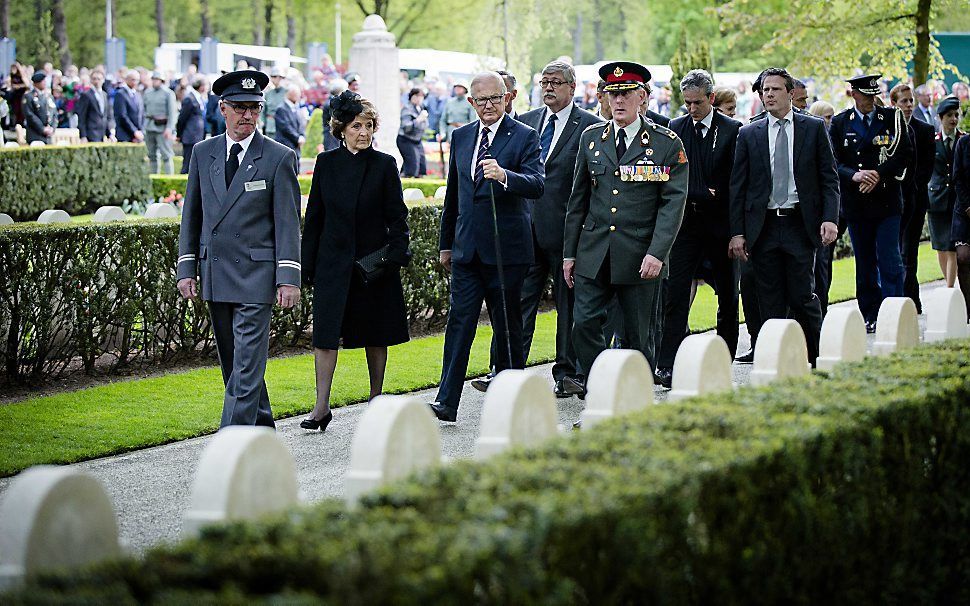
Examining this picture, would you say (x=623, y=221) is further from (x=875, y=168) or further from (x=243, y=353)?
(x=875, y=168)

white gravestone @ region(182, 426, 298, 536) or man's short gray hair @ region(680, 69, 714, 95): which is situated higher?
man's short gray hair @ region(680, 69, 714, 95)

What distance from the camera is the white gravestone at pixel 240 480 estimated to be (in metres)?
3.38

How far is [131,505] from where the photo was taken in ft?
22.1

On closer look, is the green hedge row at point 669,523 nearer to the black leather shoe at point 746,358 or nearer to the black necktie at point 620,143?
the black necktie at point 620,143

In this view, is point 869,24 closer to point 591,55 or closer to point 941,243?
point 941,243

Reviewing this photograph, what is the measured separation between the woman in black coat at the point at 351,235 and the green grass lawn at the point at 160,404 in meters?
0.77

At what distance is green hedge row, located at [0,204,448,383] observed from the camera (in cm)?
1005

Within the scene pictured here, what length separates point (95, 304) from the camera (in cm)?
1054

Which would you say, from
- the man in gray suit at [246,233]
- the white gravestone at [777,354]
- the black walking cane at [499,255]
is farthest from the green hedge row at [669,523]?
the black walking cane at [499,255]

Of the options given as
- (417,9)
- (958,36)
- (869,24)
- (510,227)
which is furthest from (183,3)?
(510,227)

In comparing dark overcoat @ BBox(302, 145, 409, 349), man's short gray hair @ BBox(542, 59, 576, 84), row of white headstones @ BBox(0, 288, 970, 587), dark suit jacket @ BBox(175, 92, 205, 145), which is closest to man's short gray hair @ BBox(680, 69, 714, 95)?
man's short gray hair @ BBox(542, 59, 576, 84)

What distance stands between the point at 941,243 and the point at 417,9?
47.6 metres

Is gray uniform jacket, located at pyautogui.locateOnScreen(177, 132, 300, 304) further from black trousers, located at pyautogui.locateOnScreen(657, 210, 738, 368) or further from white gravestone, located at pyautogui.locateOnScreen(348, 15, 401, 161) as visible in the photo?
white gravestone, located at pyautogui.locateOnScreen(348, 15, 401, 161)

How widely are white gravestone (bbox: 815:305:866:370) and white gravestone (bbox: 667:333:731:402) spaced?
0.72 meters
